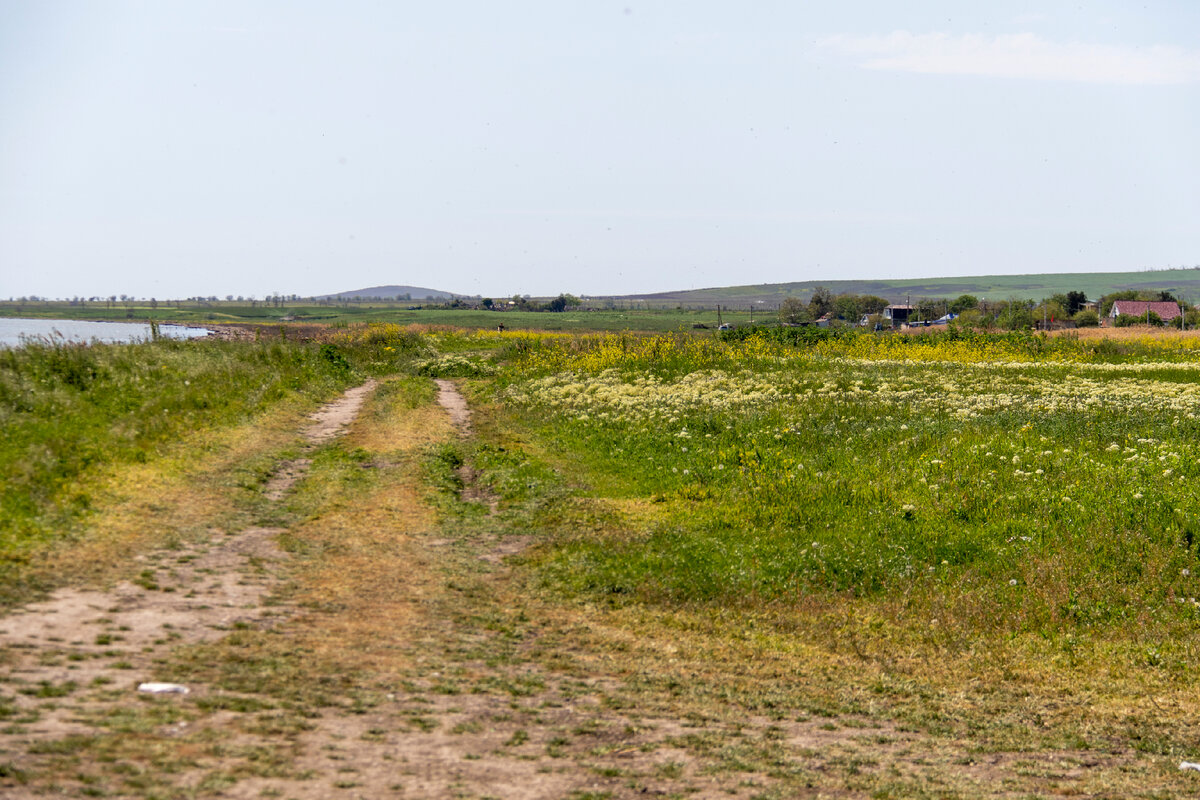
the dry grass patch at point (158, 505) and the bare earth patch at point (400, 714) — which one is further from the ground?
the dry grass patch at point (158, 505)

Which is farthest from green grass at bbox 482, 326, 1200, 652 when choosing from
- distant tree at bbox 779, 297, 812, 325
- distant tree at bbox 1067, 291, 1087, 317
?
distant tree at bbox 1067, 291, 1087, 317

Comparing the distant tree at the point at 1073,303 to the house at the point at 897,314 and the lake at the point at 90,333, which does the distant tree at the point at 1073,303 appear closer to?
the house at the point at 897,314

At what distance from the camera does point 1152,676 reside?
8.59 meters

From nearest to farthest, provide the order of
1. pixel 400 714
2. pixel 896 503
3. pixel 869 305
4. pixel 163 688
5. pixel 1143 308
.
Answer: pixel 163 688, pixel 400 714, pixel 896 503, pixel 1143 308, pixel 869 305

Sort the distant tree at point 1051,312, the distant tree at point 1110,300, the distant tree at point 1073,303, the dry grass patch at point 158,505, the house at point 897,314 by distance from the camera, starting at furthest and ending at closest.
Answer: the house at point 897,314
the distant tree at point 1110,300
the distant tree at point 1073,303
the distant tree at point 1051,312
the dry grass patch at point 158,505

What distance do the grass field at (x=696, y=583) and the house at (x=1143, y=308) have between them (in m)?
115

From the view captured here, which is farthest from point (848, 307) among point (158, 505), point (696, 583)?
point (158, 505)

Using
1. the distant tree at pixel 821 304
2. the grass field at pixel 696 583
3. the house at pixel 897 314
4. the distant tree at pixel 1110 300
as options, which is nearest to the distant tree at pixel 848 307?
the distant tree at pixel 821 304

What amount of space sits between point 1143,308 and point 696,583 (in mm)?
136995

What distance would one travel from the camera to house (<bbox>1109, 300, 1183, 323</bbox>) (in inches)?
4748

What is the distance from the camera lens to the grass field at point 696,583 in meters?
6.30

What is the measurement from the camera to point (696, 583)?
10.6m

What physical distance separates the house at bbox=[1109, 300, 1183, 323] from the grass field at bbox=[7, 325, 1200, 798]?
114549mm

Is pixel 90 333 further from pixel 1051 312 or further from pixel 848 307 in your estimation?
pixel 848 307
